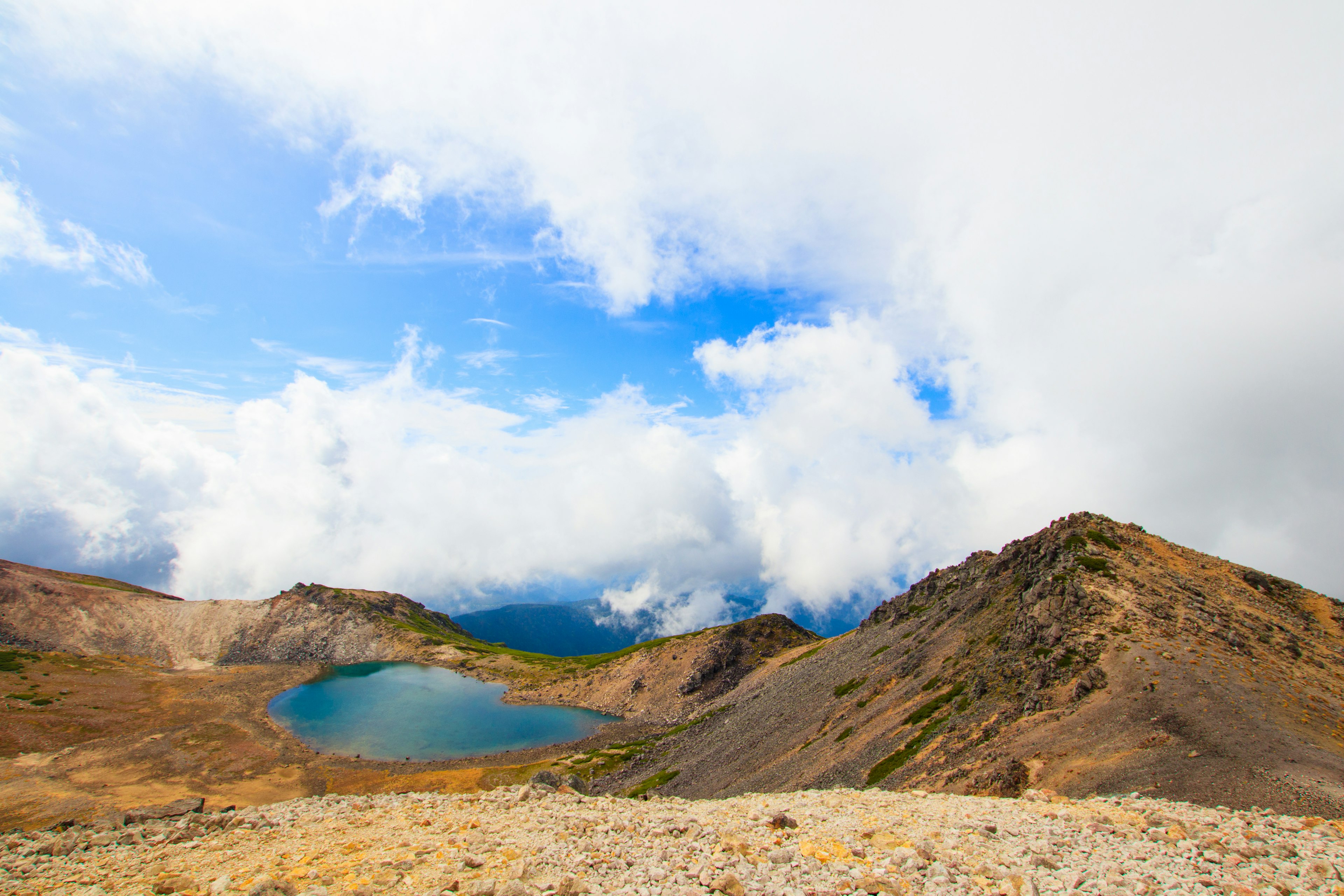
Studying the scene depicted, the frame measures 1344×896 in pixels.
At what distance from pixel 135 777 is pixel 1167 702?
419 feet

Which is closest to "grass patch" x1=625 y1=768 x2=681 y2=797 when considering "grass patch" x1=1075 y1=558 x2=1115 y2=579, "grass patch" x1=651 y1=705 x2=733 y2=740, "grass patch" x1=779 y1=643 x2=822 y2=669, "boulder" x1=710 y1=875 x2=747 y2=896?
"grass patch" x1=651 y1=705 x2=733 y2=740

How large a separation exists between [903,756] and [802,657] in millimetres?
88966

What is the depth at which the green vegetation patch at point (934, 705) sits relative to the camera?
55406 mm

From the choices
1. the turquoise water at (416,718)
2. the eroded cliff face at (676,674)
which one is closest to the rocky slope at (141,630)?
the turquoise water at (416,718)

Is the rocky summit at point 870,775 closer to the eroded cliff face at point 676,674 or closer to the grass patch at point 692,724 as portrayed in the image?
the grass patch at point 692,724

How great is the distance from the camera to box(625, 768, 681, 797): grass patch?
236 feet

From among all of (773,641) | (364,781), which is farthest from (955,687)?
(773,641)

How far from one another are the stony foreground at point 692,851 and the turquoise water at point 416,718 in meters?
92.7

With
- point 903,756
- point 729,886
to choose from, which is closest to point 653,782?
point 903,756

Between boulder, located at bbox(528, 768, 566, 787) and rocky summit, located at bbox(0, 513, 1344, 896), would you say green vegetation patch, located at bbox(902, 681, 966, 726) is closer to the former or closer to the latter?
rocky summit, located at bbox(0, 513, 1344, 896)

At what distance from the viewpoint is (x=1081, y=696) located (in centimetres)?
4169

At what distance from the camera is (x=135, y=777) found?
7575 cm

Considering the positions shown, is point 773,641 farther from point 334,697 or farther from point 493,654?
point 334,697

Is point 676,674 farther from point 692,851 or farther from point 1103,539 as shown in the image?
point 692,851
